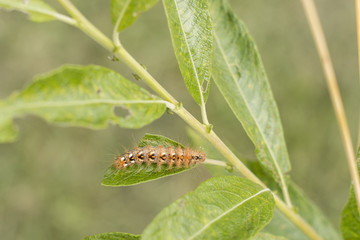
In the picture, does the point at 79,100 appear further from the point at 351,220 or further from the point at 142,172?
the point at 351,220

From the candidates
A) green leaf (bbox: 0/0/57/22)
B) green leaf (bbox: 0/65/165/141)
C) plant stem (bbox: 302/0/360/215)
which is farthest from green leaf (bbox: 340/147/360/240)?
green leaf (bbox: 0/0/57/22)

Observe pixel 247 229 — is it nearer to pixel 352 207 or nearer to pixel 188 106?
pixel 352 207

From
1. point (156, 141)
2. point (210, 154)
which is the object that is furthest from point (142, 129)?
point (156, 141)

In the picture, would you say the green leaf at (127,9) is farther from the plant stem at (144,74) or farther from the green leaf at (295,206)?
the green leaf at (295,206)

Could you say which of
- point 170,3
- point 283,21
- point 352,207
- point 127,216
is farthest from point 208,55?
point 283,21

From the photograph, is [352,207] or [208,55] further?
[352,207]

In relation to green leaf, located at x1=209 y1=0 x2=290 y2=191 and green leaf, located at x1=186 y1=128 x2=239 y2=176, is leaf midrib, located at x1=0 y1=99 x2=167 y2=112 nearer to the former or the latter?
green leaf, located at x1=209 y1=0 x2=290 y2=191
